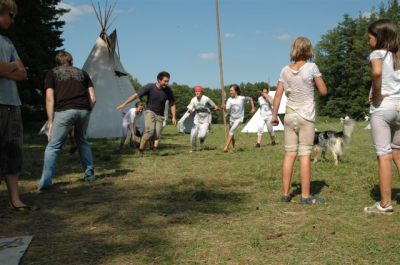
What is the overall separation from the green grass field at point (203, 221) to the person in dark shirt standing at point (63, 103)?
1.45ft

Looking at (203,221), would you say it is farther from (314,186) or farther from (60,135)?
(60,135)

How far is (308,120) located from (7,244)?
312 cm

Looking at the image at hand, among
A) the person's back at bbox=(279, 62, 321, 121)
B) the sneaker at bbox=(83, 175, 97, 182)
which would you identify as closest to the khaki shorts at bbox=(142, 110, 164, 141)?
the sneaker at bbox=(83, 175, 97, 182)

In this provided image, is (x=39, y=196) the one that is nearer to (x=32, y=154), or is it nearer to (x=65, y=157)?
(x=65, y=157)

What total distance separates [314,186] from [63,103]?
3520mm

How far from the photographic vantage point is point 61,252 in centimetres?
344

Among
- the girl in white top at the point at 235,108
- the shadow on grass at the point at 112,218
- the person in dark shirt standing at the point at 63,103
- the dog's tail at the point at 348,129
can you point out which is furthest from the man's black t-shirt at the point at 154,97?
the dog's tail at the point at 348,129

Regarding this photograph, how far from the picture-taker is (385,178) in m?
4.42

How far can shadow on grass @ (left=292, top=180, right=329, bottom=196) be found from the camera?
5.70 m

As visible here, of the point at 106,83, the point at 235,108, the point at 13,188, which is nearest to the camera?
the point at 13,188

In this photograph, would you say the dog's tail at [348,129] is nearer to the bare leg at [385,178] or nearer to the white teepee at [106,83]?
the bare leg at [385,178]

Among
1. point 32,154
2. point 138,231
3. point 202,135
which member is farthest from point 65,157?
point 138,231

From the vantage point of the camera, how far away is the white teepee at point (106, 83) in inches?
731

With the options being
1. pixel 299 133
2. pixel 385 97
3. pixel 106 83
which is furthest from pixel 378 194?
pixel 106 83
